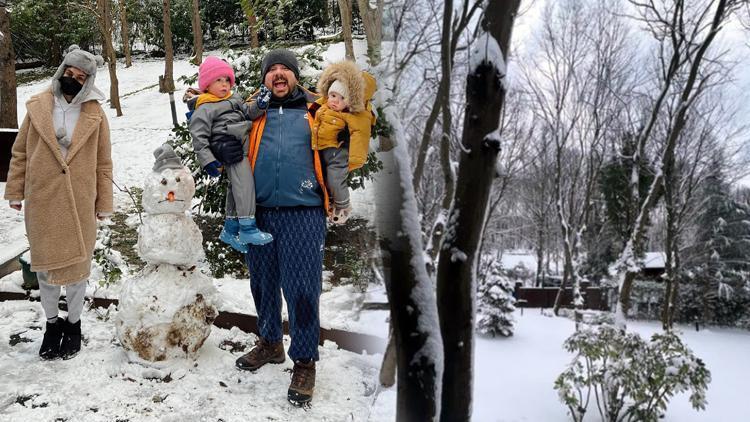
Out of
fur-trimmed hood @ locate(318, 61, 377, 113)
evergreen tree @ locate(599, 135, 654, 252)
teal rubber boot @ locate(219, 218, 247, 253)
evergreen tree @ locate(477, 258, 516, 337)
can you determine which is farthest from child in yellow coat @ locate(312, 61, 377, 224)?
evergreen tree @ locate(599, 135, 654, 252)

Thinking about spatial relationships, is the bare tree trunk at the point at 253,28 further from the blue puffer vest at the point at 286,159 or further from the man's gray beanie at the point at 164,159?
the blue puffer vest at the point at 286,159

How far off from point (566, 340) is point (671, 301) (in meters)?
0.43

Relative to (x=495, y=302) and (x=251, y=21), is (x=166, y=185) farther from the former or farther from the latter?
(x=251, y=21)

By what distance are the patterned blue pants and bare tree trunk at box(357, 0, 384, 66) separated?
0.43 meters

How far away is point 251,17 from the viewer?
212 centimetres

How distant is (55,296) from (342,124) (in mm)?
1173

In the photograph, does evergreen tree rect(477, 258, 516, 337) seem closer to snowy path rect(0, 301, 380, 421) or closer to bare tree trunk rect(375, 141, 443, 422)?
bare tree trunk rect(375, 141, 443, 422)

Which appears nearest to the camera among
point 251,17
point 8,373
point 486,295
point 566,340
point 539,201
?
point 486,295

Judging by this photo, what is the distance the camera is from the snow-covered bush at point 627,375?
1376 millimetres

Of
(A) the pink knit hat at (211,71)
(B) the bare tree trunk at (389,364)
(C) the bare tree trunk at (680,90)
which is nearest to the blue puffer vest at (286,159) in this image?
(A) the pink knit hat at (211,71)

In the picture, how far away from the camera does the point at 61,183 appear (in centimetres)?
150

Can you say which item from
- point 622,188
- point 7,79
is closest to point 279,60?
point 622,188

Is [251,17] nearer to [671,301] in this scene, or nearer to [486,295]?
[486,295]

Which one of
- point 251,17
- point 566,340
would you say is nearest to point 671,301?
point 566,340
